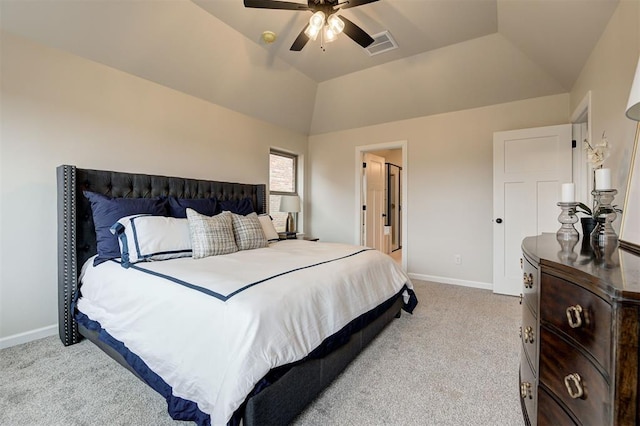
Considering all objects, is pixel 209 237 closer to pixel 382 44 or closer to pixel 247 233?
pixel 247 233

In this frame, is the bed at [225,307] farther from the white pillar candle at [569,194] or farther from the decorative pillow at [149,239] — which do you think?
the white pillar candle at [569,194]

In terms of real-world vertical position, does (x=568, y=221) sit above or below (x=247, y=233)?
above

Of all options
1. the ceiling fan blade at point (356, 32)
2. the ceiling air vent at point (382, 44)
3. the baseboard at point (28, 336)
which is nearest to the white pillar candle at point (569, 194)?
the ceiling fan blade at point (356, 32)

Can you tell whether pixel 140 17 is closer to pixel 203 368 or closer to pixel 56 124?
pixel 56 124

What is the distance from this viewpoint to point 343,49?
11.3 ft

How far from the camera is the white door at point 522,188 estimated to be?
10.7ft

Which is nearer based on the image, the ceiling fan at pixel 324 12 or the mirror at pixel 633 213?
the mirror at pixel 633 213

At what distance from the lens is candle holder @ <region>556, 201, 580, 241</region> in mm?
1469

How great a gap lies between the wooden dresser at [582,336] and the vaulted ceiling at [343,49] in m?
2.15

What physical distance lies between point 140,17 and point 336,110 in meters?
2.82

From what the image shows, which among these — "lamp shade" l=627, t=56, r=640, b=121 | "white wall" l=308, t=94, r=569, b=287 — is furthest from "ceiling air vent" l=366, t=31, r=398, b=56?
"lamp shade" l=627, t=56, r=640, b=121

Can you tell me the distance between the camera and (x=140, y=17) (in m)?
2.49

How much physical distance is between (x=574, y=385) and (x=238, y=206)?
3241 mm

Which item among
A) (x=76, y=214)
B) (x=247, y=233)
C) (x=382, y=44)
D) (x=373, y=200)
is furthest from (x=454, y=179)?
(x=76, y=214)
